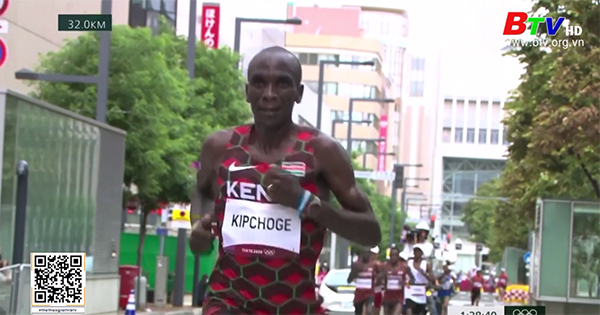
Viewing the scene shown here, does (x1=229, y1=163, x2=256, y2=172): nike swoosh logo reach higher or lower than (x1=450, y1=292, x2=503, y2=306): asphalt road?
higher

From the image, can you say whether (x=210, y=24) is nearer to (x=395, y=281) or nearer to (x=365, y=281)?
(x=365, y=281)

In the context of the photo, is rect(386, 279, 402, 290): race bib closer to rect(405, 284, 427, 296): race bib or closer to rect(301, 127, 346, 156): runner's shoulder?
rect(405, 284, 427, 296): race bib

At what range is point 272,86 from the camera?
218 inches

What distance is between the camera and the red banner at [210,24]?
170 ft

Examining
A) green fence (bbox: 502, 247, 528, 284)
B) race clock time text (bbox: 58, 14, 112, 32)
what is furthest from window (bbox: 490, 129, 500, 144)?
race clock time text (bbox: 58, 14, 112, 32)

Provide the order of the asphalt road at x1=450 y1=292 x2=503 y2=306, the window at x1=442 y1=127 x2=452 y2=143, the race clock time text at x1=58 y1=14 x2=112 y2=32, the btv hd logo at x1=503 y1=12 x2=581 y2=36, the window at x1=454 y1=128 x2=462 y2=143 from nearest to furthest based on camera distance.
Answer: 1. the race clock time text at x1=58 y1=14 x2=112 y2=32
2. the btv hd logo at x1=503 y1=12 x2=581 y2=36
3. the asphalt road at x1=450 y1=292 x2=503 y2=306
4. the window at x1=454 y1=128 x2=462 y2=143
5. the window at x1=442 y1=127 x2=452 y2=143

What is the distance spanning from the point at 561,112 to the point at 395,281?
395 cm

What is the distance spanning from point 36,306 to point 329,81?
4528 inches

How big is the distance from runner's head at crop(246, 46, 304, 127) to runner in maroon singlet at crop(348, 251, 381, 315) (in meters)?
20.5

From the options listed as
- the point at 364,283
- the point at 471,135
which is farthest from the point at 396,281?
the point at 471,135

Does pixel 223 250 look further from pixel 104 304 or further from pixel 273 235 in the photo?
pixel 104 304

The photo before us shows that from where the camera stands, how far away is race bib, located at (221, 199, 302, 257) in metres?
5.62

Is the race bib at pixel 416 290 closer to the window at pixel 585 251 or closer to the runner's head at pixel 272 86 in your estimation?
the window at pixel 585 251

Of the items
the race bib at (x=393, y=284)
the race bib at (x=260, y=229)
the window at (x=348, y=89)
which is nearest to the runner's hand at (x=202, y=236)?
the race bib at (x=260, y=229)
